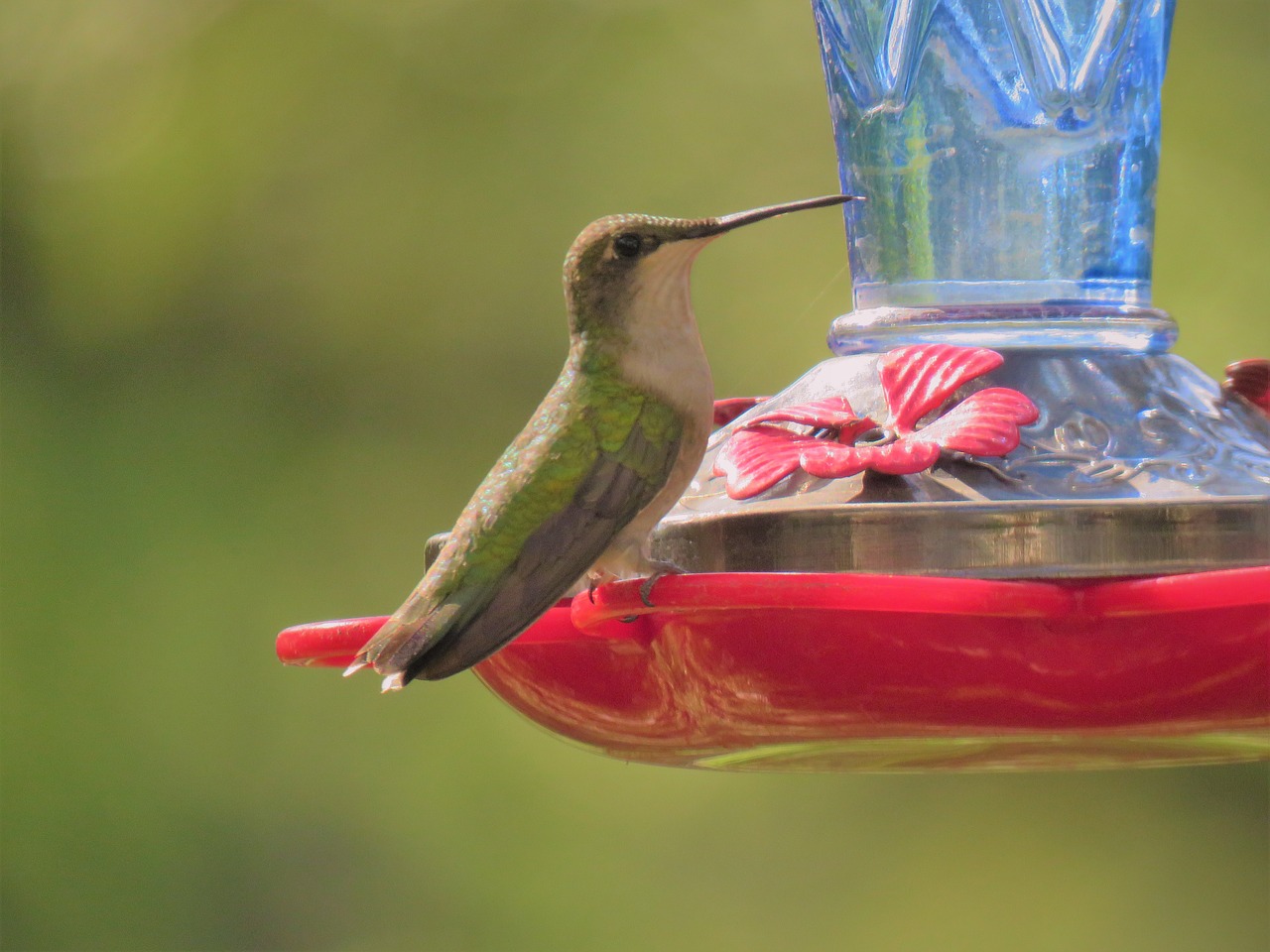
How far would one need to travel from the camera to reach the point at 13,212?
32.4 feet

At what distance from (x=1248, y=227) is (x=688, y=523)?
5.07 meters

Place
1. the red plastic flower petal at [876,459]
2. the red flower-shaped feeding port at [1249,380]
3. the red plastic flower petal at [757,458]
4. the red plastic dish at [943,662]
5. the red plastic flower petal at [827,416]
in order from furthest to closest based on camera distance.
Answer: the red flower-shaped feeding port at [1249,380]
the red plastic flower petal at [827,416]
the red plastic flower petal at [757,458]
the red plastic flower petal at [876,459]
the red plastic dish at [943,662]

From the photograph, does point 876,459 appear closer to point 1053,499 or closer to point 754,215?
point 1053,499

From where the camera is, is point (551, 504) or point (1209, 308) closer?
point (551, 504)

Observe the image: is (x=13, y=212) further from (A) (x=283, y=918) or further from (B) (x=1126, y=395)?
(B) (x=1126, y=395)

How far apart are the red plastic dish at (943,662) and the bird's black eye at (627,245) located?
2.75ft

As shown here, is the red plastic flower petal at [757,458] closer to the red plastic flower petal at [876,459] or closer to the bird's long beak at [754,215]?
the red plastic flower petal at [876,459]

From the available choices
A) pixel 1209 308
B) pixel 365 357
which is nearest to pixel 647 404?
pixel 1209 308

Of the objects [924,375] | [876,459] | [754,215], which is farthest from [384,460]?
[876,459]

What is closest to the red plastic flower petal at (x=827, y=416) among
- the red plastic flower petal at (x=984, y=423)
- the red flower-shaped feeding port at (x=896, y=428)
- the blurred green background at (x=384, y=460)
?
the red flower-shaped feeding port at (x=896, y=428)

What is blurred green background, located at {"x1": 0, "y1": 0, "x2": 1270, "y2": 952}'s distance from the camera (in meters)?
8.46

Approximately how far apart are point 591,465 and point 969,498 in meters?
0.78

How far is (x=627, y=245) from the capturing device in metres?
3.44

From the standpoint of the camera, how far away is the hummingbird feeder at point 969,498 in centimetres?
248
